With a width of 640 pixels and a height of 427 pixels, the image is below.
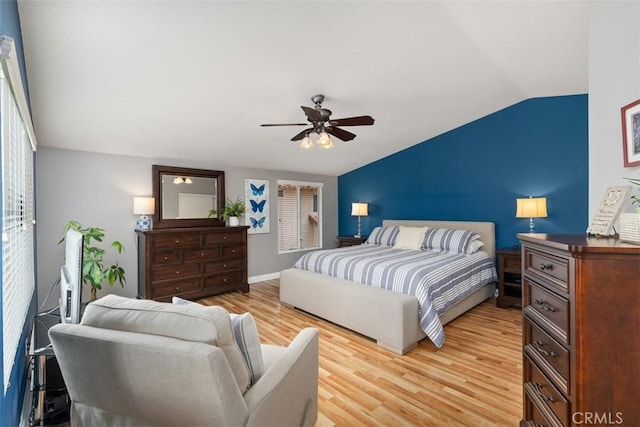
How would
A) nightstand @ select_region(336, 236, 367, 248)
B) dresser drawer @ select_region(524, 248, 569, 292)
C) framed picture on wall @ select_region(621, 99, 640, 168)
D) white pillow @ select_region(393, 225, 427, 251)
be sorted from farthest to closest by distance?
nightstand @ select_region(336, 236, 367, 248) → white pillow @ select_region(393, 225, 427, 251) → framed picture on wall @ select_region(621, 99, 640, 168) → dresser drawer @ select_region(524, 248, 569, 292)

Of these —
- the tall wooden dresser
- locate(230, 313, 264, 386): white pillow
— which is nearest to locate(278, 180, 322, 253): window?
locate(230, 313, 264, 386): white pillow

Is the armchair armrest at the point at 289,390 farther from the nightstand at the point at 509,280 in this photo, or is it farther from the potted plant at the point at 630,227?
the nightstand at the point at 509,280

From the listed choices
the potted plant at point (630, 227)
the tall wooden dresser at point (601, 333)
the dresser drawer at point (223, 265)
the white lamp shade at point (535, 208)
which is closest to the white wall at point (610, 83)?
the potted plant at point (630, 227)

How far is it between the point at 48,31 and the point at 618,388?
130 inches

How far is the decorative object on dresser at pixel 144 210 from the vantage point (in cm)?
386

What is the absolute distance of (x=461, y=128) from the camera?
4582 millimetres

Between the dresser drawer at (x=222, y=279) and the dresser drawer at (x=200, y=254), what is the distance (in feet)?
0.95

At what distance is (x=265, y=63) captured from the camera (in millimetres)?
2426

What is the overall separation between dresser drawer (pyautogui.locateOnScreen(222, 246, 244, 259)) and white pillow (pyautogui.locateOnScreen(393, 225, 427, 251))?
7.78 ft

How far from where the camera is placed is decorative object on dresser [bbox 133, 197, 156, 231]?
386 cm

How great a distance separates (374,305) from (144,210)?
123 inches

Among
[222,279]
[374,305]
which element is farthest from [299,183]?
[374,305]

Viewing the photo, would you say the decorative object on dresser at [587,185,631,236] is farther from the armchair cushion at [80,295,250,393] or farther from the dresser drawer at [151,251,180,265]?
the dresser drawer at [151,251,180,265]

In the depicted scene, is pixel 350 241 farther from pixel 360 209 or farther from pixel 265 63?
pixel 265 63
